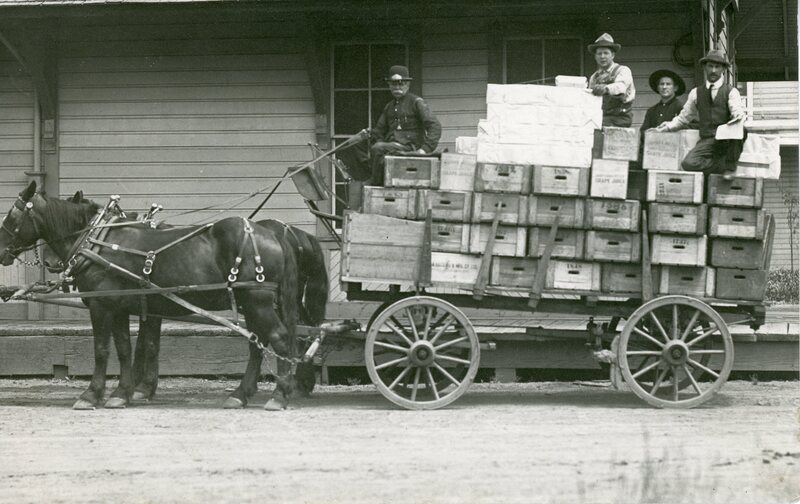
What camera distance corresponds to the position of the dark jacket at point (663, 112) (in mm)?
10266

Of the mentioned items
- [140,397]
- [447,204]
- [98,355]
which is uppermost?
[447,204]

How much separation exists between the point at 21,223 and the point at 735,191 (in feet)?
20.3

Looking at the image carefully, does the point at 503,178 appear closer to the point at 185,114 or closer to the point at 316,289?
the point at 316,289

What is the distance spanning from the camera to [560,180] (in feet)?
29.1

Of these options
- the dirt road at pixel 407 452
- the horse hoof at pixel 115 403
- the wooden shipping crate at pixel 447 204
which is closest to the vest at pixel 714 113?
the wooden shipping crate at pixel 447 204

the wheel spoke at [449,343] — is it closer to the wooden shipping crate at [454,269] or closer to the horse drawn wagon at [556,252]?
the horse drawn wagon at [556,252]

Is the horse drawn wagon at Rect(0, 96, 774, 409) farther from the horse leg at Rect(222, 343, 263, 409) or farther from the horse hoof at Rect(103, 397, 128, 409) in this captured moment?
the horse hoof at Rect(103, 397, 128, 409)

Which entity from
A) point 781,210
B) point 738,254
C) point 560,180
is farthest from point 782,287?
point 560,180

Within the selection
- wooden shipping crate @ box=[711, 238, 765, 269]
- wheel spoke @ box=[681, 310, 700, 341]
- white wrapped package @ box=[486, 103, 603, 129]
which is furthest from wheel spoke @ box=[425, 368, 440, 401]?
wooden shipping crate @ box=[711, 238, 765, 269]

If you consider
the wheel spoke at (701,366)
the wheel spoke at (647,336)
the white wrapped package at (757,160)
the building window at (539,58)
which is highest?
the building window at (539,58)

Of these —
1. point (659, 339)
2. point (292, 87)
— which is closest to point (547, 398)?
point (659, 339)

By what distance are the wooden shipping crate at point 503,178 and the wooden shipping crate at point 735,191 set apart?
1.51m

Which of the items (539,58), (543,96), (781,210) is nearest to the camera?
(543,96)

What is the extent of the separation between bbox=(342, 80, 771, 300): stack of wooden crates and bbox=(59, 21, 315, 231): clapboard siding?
4036 millimetres
